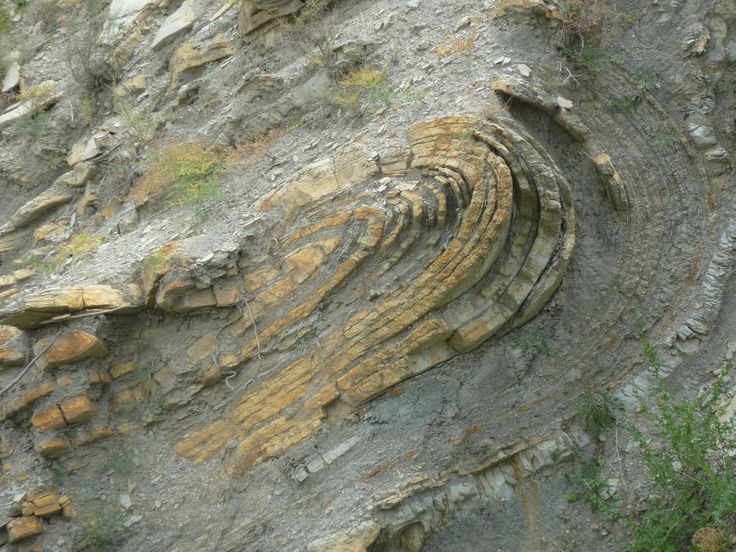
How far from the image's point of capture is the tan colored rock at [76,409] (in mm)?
6582

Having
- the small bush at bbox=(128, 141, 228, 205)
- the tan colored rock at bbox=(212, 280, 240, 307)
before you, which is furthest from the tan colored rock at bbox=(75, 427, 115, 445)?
the small bush at bbox=(128, 141, 228, 205)

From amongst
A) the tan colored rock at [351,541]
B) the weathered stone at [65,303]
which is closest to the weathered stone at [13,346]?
the weathered stone at [65,303]

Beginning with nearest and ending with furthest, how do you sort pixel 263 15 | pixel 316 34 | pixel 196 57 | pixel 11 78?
pixel 316 34, pixel 263 15, pixel 196 57, pixel 11 78

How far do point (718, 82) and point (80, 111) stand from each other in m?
9.49

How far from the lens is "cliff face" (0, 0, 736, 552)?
243 inches

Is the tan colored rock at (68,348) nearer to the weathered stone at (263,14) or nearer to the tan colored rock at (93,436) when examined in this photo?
the tan colored rock at (93,436)

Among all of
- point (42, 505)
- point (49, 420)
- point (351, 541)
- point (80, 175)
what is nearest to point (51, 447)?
point (49, 420)

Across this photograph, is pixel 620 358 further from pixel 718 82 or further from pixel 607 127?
pixel 718 82

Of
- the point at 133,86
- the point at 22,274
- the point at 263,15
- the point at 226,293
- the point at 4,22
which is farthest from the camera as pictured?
the point at 4,22

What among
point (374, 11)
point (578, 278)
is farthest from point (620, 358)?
point (374, 11)

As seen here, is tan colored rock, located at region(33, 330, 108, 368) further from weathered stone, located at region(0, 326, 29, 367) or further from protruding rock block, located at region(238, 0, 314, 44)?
protruding rock block, located at region(238, 0, 314, 44)

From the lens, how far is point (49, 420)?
656 cm

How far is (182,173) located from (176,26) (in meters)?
3.59

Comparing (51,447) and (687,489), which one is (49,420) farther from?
(687,489)
